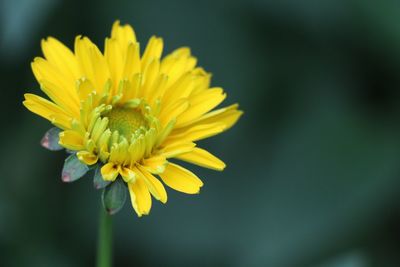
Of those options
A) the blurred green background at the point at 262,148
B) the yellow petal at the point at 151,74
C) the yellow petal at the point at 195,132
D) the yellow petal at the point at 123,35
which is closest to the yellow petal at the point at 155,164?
the yellow petal at the point at 195,132

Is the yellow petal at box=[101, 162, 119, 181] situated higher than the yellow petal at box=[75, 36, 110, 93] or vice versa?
the yellow petal at box=[75, 36, 110, 93]

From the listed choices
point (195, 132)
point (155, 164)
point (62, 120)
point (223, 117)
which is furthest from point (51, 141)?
point (223, 117)

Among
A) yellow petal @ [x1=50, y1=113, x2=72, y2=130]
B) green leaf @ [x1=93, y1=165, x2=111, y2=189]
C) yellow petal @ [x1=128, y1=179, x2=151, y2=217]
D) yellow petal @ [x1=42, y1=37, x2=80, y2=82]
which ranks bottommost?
yellow petal @ [x1=128, y1=179, x2=151, y2=217]

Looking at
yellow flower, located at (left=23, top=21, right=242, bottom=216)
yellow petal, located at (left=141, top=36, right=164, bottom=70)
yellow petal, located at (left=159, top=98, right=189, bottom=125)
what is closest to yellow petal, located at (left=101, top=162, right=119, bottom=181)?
yellow flower, located at (left=23, top=21, right=242, bottom=216)

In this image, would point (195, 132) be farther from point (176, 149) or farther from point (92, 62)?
point (92, 62)

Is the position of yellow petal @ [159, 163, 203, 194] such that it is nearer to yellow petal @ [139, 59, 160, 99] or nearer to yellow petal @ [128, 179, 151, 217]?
yellow petal @ [128, 179, 151, 217]

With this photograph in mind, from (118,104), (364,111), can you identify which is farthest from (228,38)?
(118,104)

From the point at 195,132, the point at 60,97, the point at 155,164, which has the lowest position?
the point at 155,164
